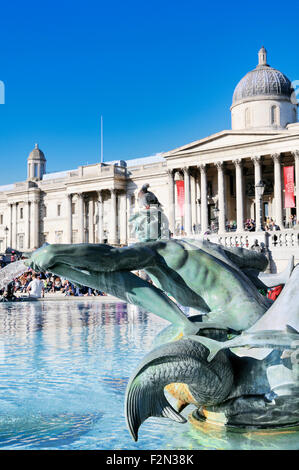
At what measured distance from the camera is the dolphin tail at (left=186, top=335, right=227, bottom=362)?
4082 mm

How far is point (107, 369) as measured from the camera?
725 centimetres

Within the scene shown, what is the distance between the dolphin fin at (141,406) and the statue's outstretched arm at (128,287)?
0.68 m

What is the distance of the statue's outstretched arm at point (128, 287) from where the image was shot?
4637mm

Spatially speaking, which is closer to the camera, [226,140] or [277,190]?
[277,190]

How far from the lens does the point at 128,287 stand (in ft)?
15.5

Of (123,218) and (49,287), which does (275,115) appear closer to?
(123,218)

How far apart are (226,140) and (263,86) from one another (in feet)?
26.2

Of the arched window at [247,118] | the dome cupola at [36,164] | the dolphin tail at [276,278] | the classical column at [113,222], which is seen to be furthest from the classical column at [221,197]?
the dolphin tail at [276,278]

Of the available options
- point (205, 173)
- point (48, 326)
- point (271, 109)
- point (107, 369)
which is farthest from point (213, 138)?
point (107, 369)

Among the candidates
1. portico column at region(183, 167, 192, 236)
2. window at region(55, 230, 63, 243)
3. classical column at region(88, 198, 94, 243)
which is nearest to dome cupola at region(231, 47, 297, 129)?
portico column at region(183, 167, 192, 236)

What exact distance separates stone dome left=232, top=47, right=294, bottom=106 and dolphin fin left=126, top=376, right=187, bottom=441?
49.2 metres

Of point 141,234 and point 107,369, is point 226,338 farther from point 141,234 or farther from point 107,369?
point 107,369

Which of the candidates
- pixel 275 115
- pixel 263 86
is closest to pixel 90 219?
pixel 275 115

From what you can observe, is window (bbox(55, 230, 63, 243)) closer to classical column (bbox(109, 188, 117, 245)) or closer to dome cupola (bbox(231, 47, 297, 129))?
classical column (bbox(109, 188, 117, 245))
